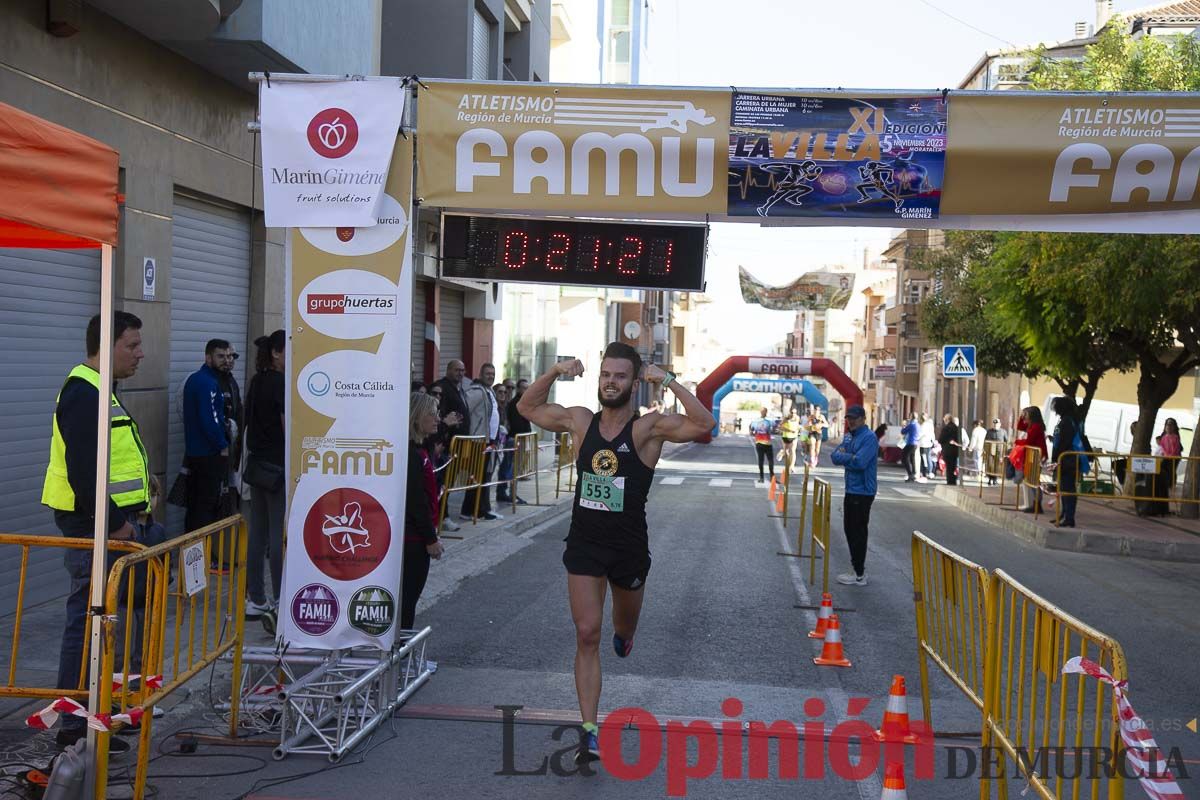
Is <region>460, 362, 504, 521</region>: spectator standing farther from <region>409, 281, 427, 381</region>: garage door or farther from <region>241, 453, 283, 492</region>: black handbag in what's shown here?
<region>241, 453, 283, 492</region>: black handbag

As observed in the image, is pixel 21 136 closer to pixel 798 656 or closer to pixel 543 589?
pixel 798 656

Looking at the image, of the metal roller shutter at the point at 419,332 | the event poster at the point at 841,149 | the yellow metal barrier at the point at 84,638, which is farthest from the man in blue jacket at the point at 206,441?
the metal roller shutter at the point at 419,332

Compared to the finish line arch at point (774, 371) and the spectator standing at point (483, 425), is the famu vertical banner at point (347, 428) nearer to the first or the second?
the spectator standing at point (483, 425)

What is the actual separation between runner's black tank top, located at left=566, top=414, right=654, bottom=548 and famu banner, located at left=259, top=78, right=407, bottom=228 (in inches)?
86.6

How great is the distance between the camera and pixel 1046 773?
4.83 meters

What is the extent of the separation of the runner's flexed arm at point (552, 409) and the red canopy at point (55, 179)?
7.93 ft

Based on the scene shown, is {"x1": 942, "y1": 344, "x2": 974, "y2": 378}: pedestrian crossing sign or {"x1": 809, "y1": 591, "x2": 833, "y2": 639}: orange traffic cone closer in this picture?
{"x1": 809, "y1": 591, "x2": 833, "y2": 639}: orange traffic cone

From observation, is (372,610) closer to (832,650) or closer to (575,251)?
(575,251)

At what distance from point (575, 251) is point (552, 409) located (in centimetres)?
173

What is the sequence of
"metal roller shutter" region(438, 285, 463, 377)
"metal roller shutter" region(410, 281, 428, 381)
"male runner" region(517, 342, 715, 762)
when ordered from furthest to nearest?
"metal roller shutter" region(438, 285, 463, 377) < "metal roller shutter" region(410, 281, 428, 381) < "male runner" region(517, 342, 715, 762)

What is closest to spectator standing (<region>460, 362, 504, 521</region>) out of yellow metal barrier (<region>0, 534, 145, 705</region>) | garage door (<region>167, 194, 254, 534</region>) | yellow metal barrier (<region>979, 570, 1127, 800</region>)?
garage door (<region>167, 194, 254, 534</region>)

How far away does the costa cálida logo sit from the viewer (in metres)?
7.20

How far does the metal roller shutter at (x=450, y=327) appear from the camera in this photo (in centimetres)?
2325

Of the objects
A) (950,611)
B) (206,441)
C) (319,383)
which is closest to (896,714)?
(950,611)
